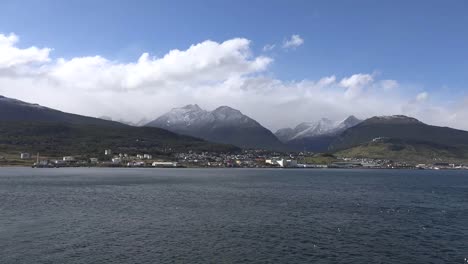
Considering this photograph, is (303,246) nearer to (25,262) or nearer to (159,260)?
(159,260)

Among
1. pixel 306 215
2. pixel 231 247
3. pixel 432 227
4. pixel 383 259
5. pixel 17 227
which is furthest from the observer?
pixel 306 215

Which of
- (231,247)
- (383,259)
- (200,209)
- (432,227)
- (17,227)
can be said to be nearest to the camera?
(383,259)

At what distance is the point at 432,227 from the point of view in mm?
64875

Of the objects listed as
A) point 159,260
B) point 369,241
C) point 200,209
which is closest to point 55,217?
point 200,209

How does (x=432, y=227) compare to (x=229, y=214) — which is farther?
(x=229, y=214)

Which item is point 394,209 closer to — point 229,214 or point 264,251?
point 229,214

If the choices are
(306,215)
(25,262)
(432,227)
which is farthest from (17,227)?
(432,227)

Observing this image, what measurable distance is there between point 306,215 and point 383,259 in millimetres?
29101

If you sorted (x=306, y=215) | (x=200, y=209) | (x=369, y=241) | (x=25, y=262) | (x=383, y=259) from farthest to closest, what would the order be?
(x=200, y=209) → (x=306, y=215) → (x=369, y=241) → (x=383, y=259) → (x=25, y=262)

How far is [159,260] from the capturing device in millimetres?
43375

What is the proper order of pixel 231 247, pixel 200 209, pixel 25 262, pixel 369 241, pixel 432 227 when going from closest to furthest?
1. pixel 25 262
2. pixel 231 247
3. pixel 369 241
4. pixel 432 227
5. pixel 200 209

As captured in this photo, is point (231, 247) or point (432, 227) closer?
point (231, 247)

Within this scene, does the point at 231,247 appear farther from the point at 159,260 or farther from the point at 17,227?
the point at 17,227

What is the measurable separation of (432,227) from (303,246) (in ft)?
85.7
